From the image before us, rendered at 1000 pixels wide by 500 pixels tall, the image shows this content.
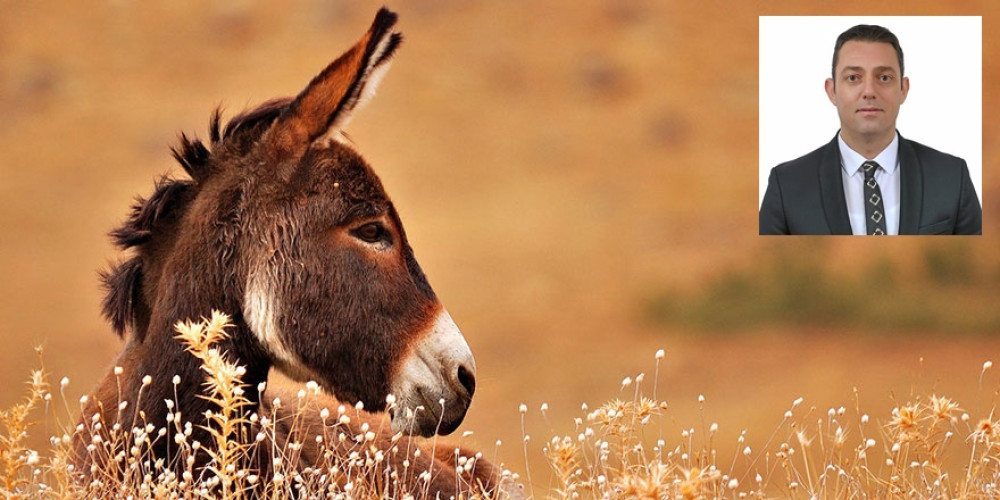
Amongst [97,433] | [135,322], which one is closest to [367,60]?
[135,322]

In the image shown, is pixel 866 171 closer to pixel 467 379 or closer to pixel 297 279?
pixel 467 379

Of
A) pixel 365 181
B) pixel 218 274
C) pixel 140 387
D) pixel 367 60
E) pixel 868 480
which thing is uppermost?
pixel 367 60

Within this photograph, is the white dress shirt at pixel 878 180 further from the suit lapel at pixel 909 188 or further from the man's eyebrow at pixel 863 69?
the man's eyebrow at pixel 863 69

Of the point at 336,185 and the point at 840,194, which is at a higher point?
the point at 840,194

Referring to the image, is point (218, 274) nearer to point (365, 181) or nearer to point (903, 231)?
point (365, 181)

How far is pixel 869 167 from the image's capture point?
6535 mm

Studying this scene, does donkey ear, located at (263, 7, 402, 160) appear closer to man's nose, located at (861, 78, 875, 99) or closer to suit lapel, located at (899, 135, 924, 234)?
man's nose, located at (861, 78, 875, 99)

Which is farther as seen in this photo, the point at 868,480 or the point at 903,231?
the point at 903,231

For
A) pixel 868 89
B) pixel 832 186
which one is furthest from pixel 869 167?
pixel 868 89

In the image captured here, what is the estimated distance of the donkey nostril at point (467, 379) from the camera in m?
3.56

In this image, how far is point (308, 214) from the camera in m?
3.62

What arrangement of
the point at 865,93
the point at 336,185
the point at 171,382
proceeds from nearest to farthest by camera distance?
the point at 171,382 → the point at 336,185 → the point at 865,93

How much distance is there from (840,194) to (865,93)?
549mm

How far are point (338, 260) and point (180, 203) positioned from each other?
53cm
